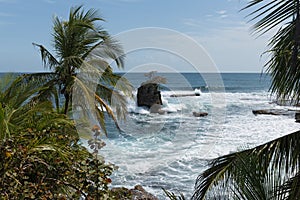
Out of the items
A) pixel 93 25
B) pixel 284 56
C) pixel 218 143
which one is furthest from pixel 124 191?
pixel 218 143

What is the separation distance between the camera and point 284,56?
304 centimetres

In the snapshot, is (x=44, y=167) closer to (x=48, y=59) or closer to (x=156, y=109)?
(x=48, y=59)

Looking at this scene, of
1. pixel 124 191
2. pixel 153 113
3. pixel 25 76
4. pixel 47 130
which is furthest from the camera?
pixel 153 113

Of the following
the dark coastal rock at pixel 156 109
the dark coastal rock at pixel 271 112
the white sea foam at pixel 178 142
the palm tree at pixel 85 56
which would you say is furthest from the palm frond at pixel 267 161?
the dark coastal rock at pixel 156 109

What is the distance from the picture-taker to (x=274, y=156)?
10.0 ft

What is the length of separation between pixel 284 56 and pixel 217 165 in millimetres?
1209

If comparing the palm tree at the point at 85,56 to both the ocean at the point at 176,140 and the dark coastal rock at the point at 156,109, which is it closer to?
the ocean at the point at 176,140

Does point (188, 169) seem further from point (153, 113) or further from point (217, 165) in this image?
point (153, 113)

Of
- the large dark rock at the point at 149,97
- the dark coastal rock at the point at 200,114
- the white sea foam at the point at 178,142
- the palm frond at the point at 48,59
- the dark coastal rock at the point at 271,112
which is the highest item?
the palm frond at the point at 48,59

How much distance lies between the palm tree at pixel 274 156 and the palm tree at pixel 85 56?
4.37 m

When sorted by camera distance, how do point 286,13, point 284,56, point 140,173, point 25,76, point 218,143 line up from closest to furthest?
point 286,13
point 284,56
point 25,76
point 140,173
point 218,143

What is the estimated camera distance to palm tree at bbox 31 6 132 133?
7374 mm

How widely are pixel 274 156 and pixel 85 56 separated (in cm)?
539

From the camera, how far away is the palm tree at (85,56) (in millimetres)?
7374
